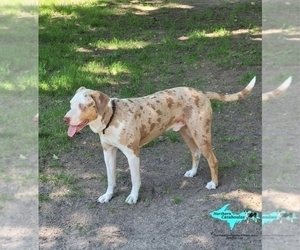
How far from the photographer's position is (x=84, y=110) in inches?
185

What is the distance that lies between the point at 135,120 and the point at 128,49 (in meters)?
4.98

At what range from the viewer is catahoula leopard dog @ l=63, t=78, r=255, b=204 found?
15.6 ft

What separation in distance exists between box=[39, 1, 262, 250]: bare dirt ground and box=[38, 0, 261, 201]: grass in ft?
0.79

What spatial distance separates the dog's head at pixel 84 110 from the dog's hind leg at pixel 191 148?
98 centimetres

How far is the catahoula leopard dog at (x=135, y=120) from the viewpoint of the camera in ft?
15.6

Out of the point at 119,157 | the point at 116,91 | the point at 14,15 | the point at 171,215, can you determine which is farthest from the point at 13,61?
the point at 171,215

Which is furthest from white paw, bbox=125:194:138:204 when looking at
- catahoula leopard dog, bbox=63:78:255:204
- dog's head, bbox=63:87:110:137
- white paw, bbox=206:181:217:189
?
dog's head, bbox=63:87:110:137

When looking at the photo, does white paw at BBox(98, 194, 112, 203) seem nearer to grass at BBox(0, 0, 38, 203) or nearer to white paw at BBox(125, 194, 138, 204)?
white paw at BBox(125, 194, 138, 204)

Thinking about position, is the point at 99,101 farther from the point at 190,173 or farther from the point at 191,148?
the point at 190,173

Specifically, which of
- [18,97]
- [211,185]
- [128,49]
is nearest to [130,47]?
[128,49]

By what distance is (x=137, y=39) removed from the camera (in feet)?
33.8

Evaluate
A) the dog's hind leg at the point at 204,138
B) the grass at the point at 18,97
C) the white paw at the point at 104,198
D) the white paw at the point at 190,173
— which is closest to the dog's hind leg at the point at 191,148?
the white paw at the point at 190,173

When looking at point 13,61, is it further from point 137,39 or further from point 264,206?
point 264,206

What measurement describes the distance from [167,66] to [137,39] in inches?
62.3
